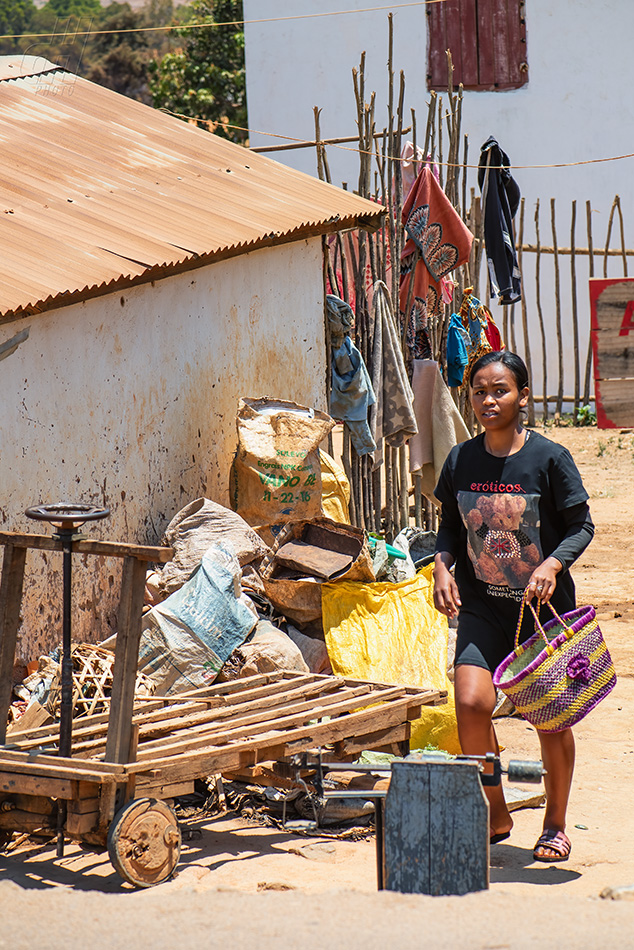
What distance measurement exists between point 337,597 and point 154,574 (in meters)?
0.90

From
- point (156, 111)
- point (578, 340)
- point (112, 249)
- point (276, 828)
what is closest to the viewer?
point (276, 828)

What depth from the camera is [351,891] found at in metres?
2.49

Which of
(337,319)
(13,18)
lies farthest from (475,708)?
(13,18)

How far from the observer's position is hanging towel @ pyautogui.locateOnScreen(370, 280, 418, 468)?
7047mm

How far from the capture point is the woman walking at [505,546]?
3.68 meters

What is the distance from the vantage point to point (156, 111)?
26.2ft

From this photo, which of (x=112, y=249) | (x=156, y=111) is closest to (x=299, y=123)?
(x=156, y=111)

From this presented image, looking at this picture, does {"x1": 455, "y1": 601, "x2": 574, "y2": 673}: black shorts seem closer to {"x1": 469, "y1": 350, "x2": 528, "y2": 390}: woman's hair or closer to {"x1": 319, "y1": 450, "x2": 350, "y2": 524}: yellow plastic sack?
{"x1": 469, "y1": 350, "x2": 528, "y2": 390}: woman's hair

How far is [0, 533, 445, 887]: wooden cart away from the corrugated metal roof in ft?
4.46

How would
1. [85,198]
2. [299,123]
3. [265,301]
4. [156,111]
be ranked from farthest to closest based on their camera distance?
[299,123] → [156,111] → [265,301] → [85,198]

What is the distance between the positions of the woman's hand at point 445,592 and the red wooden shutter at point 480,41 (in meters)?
12.1

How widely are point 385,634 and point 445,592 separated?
1.89 metres

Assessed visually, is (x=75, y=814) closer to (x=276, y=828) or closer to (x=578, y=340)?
(x=276, y=828)

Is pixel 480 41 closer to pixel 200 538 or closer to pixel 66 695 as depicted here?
pixel 200 538
